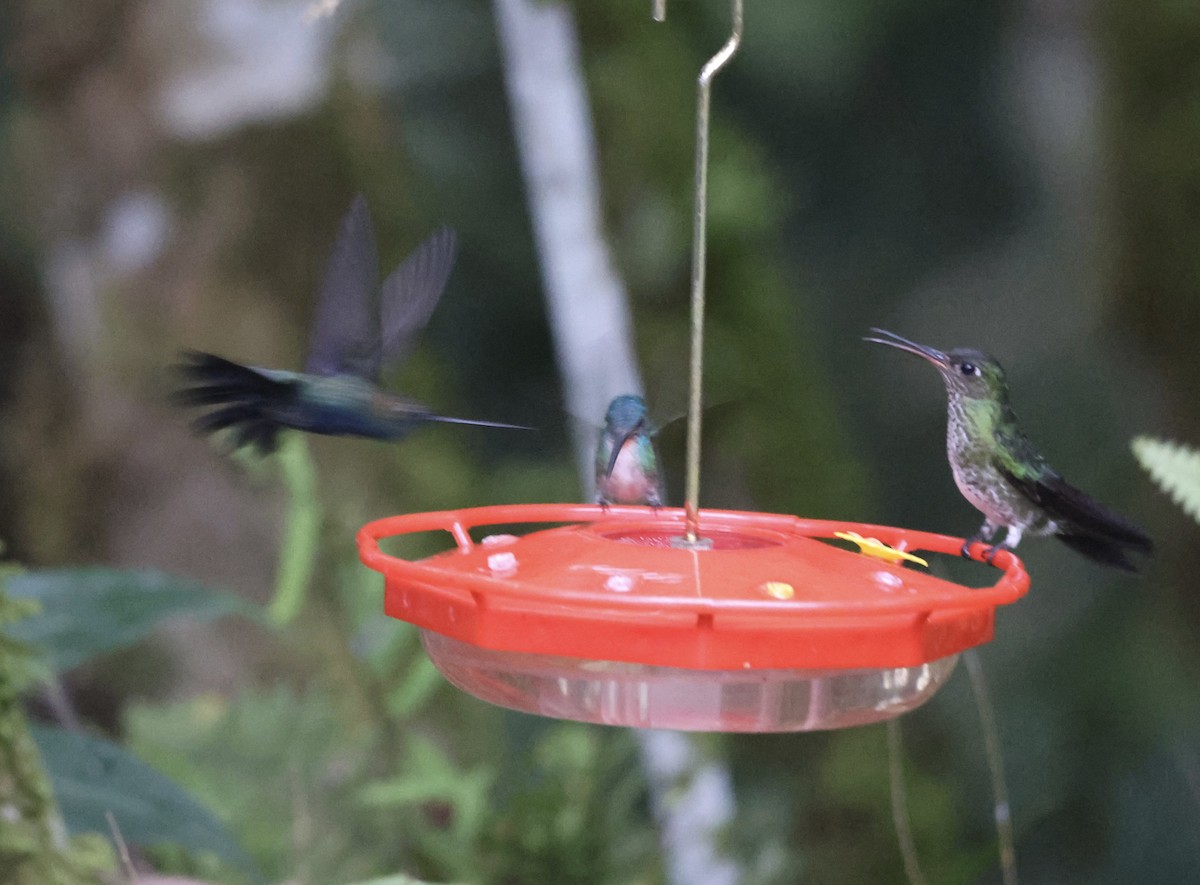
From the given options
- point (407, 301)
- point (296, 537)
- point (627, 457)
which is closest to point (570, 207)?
point (296, 537)

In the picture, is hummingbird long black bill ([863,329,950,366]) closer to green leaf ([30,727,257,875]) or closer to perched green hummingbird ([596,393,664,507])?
perched green hummingbird ([596,393,664,507])

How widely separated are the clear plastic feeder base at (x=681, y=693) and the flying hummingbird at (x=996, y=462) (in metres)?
0.37

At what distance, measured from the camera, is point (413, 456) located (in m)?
3.20

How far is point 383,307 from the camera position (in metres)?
1.69

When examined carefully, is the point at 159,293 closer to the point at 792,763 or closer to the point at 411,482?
the point at 411,482

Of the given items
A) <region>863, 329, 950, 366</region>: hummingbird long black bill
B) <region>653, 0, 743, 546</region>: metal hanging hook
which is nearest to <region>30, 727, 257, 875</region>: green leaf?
<region>653, 0, 743, 546</region>: metal hanging hook

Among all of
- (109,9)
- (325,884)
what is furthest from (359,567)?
(109,9)

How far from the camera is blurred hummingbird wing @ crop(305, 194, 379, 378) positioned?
1.59 meters

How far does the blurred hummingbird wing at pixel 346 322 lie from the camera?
5.23ft

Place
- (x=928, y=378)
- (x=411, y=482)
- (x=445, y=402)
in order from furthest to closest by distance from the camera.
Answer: (x=928, y=378), (x=445, y=402), (x=411, y=482)

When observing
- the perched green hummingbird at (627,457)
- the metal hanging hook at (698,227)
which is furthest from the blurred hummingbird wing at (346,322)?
the metal hanging hook at (698,227)

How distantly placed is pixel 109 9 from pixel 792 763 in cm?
273

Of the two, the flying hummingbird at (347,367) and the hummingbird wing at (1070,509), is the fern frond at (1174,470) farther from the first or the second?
the flying hummingbird at (347,367)

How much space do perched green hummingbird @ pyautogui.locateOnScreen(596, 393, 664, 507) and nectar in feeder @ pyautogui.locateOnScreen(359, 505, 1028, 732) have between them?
36 centimetres
